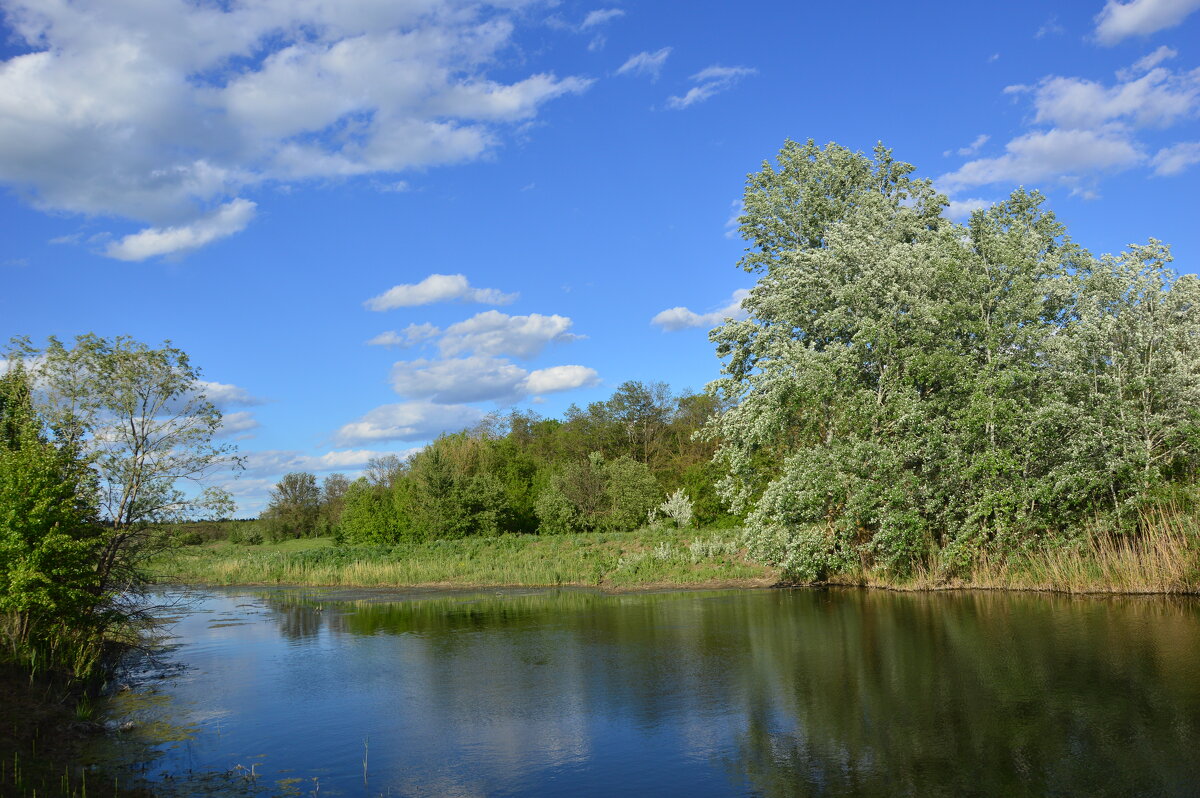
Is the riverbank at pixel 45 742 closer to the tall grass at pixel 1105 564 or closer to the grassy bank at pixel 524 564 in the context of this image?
the grassy bank at pixel 524 564

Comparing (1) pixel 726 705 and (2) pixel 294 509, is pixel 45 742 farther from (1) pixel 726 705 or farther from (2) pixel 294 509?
(2) pixel 294 509

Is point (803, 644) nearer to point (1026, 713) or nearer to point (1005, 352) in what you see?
point (1026, 713)

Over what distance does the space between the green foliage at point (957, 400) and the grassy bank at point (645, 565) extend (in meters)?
0.94

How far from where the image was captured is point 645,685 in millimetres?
16547


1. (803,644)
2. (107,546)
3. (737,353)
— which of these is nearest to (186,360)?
(107,546)

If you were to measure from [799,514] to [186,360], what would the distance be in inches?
784

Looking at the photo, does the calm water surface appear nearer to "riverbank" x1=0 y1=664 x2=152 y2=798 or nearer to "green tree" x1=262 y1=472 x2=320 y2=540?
"riverbank" x1=0 y1=664 x2=152 y2=798

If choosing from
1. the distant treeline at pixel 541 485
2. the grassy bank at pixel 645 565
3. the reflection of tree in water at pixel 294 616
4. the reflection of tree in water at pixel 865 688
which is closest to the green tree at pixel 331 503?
the distant treeline at pixel 541 485

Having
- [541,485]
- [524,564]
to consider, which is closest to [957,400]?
[524,564]

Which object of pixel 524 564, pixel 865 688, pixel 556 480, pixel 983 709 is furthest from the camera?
pixel 556 480

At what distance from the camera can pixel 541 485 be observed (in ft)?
232

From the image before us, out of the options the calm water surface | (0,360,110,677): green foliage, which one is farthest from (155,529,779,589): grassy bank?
(0,360,110,677): green foliage

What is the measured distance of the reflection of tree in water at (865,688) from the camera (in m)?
10.6

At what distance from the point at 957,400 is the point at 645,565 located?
17001 mm
